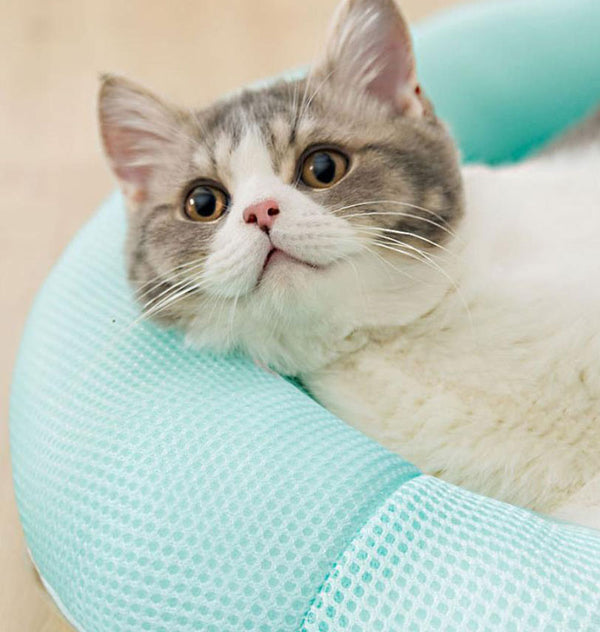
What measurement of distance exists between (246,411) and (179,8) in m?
3.17

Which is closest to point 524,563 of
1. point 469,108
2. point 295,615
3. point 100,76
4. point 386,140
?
point 295,615

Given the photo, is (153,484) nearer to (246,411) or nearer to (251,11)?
(246,411)

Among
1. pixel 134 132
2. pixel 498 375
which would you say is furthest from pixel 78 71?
pixel 498 375

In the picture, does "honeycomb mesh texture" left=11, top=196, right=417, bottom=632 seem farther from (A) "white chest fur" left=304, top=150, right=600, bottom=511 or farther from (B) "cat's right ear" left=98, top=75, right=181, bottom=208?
(B) "cat's right ear" left=98, top=75, right=181, bottom=208

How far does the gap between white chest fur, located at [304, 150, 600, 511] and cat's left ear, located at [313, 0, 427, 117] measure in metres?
0.25

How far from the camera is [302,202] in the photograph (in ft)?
3.43

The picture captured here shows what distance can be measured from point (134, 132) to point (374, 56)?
18.4 inches

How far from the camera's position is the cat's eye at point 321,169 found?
1.13m

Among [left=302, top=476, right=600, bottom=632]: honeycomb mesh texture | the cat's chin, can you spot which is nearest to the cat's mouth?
the cat's chin

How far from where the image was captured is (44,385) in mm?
1297

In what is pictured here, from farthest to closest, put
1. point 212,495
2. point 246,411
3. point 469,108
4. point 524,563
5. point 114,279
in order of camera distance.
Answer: point 469,108 < point 114,279 < point 246,411 < point 212,495 < point 524,563

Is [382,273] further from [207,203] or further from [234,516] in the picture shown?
[234,516]

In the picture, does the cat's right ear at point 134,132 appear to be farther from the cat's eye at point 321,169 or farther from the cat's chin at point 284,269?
the cat's chin at point 284,269

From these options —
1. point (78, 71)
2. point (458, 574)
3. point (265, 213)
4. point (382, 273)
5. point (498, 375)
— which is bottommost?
point (458, 574)
